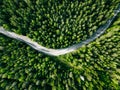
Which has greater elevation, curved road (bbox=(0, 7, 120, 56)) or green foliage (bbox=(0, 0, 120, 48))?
green foliage (bbox=(0, 0, 120, 48))

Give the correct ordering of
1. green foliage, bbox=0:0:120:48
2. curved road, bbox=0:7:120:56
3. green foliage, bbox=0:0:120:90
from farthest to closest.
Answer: curved road, bbox=0:7:120:56 → green foliage, bbox=0:0:120:48 → green foliage, bbox=0:0:120:90

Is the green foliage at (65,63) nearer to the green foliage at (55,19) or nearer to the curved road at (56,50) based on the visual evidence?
the green foliage at (55,19)

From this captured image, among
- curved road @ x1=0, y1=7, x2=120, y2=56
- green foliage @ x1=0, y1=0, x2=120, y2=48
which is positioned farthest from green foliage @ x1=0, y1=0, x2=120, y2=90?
curved road @ x1=0, y1=7, x2=120, y2=56

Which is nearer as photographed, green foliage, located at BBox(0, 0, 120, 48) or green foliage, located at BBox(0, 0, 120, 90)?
green foliage, located at BBox(0, 0, 120, 90)

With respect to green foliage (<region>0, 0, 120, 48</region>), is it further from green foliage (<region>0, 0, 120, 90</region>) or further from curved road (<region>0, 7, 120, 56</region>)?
curved road (<region>0, 7, 120, 56</region>)

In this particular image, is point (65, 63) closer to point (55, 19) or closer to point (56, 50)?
point (56, 50)

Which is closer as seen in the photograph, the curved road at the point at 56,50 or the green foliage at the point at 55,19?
the green foliage at the point at 55,19

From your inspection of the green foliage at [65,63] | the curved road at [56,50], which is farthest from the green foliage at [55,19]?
the curved road at [56,50]

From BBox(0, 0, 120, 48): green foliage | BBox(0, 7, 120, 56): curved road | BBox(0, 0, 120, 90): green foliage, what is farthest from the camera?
BBox(0, 7, 120, 56): curved road

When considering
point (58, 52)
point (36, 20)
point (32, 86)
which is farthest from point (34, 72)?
point (36, 20)
